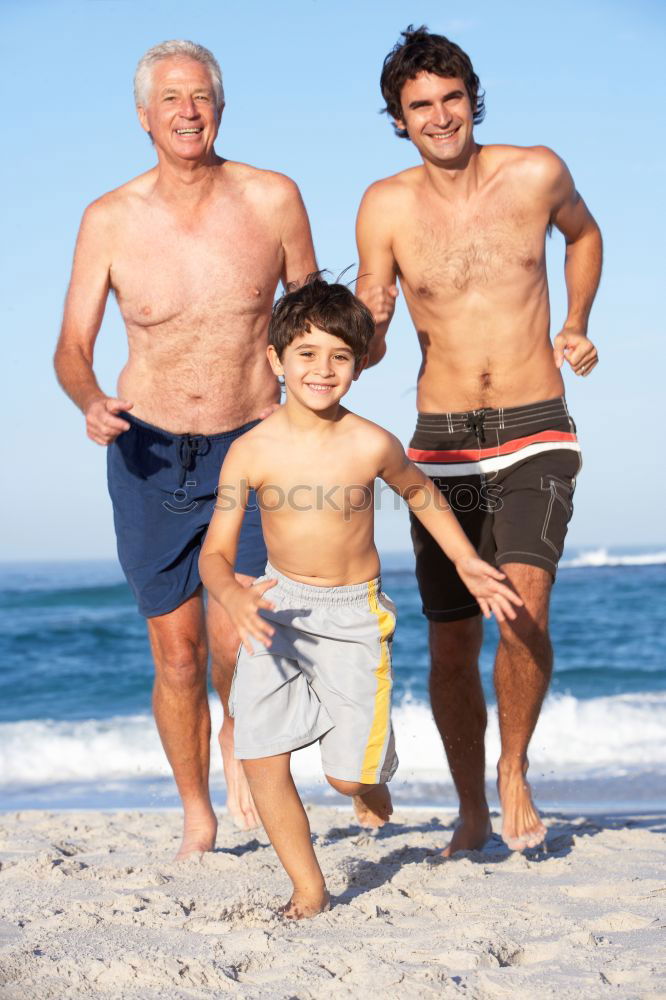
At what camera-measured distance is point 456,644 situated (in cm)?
471

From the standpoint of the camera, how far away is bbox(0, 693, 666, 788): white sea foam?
904 cm

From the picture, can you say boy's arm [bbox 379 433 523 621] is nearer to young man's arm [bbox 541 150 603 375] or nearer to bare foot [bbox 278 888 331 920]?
young man's arm [bbox 541 150 603 375]

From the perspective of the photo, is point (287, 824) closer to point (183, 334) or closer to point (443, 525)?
point (443, 525)

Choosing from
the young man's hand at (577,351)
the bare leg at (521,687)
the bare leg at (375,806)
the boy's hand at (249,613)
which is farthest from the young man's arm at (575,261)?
the bare leg at (375,806)

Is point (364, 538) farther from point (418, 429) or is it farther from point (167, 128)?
point (167, 128)

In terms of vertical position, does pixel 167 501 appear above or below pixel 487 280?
below

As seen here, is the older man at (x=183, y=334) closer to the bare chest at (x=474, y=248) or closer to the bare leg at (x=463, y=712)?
the bare chest at (x=474, y=248)

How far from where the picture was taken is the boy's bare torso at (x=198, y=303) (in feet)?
15.4

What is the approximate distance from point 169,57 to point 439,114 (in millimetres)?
1166

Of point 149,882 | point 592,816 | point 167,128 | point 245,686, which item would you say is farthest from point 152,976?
point 592,816

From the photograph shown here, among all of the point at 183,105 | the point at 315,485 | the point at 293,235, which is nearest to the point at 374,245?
the point at 293,235

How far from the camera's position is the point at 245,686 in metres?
3.61

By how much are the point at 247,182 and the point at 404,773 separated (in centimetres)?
521

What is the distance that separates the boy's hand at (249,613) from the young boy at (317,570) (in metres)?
0.13
